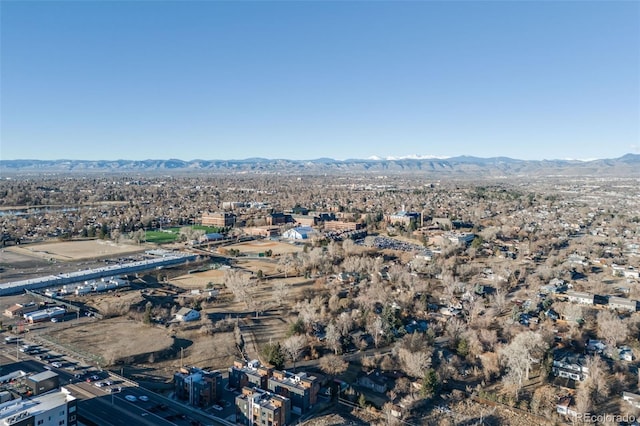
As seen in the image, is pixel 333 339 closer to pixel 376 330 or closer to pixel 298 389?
pixel 376 330

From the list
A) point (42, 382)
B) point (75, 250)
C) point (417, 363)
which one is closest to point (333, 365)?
point (417, 363)

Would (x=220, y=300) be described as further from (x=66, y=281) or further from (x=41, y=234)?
(x=41, y=234)

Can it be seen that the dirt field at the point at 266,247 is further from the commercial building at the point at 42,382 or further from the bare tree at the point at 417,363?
the commercial building at the point at 42,382

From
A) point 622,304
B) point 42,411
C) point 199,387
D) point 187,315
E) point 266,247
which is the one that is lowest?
point 266,247

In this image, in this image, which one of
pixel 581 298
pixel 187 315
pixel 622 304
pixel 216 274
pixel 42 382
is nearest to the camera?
pixel 42 382

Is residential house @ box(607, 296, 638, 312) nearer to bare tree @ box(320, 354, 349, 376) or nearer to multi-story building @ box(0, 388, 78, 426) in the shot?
bare tree @ box(320, 354, 349, 376)
